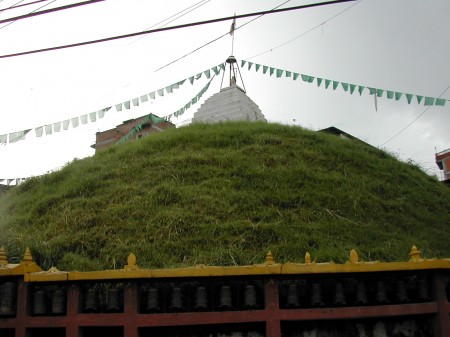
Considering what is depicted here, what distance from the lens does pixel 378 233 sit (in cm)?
852

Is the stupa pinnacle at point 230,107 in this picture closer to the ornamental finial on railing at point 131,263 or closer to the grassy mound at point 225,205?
the grassy mound at point 225,205

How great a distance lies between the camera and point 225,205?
8875 millimetres

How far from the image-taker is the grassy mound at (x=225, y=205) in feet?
25.0

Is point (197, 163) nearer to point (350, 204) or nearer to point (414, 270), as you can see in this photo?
point (350, 204)

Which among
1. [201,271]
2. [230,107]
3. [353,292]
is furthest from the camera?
[230,107]

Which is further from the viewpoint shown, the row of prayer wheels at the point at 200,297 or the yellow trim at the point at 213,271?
the row of prayer wheels at the point at 200,297

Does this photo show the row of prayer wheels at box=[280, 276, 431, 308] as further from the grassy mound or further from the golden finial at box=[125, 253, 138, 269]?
the grassy mound

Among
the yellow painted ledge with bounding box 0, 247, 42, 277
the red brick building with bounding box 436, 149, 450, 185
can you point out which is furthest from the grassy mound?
the red brick building with bounding box 436, 149, 450, 185

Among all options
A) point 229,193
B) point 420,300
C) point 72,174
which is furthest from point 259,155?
point 420,300

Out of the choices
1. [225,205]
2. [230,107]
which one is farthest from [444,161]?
[225,205]

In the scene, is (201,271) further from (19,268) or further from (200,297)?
(19,268)

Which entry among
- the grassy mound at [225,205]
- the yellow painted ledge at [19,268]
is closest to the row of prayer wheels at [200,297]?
the yellow painted ledge at [19,268]

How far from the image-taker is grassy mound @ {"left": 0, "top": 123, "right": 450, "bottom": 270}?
25.0 ft

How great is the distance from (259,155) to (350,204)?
107 inches
